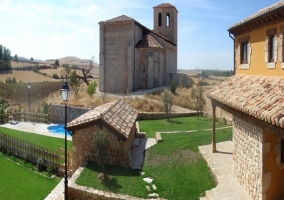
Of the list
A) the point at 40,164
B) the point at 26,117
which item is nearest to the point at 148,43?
the point at 26,117

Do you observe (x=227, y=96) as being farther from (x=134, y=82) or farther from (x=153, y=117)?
(x=134, y=82)

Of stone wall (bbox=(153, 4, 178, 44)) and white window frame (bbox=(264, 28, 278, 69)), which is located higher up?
stone wall (bbox=(153, 4, 178, 44))

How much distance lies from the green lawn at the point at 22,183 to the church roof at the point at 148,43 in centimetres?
2213

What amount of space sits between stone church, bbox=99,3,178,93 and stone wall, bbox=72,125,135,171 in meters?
20.8

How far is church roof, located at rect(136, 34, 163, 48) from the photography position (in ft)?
108

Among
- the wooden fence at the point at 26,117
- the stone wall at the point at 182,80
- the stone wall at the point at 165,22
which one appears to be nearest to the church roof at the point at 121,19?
the stone wall at the point at 165,22

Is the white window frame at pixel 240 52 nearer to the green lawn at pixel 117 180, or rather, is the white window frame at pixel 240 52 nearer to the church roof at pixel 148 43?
the green lawn at pixel 117 180

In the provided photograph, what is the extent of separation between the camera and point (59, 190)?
10.4 metres

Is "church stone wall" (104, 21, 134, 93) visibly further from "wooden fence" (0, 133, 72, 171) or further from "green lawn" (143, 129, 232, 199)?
"wooden fence" (0, 133, 72, 171)

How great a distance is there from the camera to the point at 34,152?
48.3ft

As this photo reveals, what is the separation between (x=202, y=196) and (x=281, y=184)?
240cm

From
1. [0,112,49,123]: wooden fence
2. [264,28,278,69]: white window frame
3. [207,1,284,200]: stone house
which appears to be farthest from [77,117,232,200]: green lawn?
[0,112,49,123]: wooden fence

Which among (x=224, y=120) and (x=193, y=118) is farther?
(x=193, y=118)

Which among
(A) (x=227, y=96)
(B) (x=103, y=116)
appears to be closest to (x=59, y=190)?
(B) (x=103, y=116)
